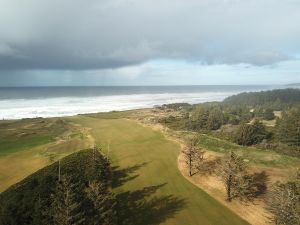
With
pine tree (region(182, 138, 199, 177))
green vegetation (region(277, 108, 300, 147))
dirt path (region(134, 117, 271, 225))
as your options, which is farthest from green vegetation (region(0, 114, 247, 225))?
green vegetation (region(277, 108, 300, 147))

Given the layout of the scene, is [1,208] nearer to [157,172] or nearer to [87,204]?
[87,204]

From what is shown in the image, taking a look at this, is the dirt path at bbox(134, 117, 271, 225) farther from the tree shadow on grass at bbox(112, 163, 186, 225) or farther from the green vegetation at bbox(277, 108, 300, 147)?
the green vegetation at bbox(277, 108, 300, 147)

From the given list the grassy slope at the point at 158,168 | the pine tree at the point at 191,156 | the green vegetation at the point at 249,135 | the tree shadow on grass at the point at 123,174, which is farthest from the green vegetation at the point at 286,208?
the green vegetation at the point at 249,135

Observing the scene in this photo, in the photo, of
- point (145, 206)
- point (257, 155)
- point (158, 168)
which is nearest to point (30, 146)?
point (158, 168)

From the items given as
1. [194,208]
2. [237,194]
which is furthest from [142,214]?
[237,194]

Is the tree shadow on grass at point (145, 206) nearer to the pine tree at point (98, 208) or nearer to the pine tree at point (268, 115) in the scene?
the pine tree at point (98, 208)

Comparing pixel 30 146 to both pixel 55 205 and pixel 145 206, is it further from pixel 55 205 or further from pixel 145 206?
pixel 55 205
